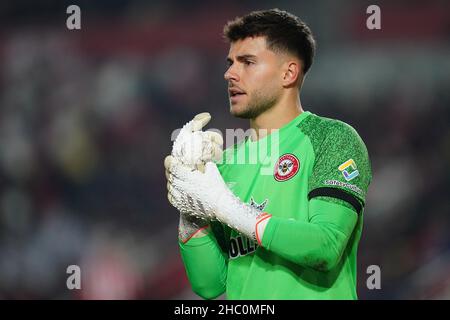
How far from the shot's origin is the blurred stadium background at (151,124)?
5.87 metres

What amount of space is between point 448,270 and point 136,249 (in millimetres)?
2442

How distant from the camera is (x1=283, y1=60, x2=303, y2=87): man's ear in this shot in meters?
2.98

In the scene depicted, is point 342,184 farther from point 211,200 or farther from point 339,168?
point 211,200

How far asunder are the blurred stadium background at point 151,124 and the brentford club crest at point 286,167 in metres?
3.04

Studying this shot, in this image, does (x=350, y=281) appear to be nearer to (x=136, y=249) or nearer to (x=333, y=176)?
(x=333, y=176)

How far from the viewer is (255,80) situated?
293 cm

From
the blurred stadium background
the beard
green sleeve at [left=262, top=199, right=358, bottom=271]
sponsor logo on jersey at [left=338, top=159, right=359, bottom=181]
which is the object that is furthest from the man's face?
the blurred stadium background

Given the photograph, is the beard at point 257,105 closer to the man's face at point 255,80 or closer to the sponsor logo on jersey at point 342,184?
the man's face at point 255,80

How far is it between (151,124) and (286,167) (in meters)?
3.85

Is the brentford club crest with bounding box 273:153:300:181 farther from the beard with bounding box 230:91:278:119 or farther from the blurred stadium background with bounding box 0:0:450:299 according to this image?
Result: the blurred stadium background with bounding box 0:0:450:299

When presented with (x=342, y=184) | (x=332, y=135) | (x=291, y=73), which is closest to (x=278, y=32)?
(x=291, y=73)

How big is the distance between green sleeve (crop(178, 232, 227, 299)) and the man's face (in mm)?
534
